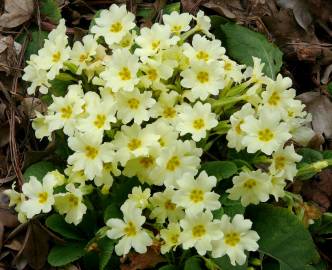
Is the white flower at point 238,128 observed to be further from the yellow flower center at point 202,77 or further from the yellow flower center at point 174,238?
the yellow flower center at point 174,238

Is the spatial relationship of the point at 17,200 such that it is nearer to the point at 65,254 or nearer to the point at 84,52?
the point at 65,254

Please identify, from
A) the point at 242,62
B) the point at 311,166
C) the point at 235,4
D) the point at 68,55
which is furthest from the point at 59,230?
the point at 235,4

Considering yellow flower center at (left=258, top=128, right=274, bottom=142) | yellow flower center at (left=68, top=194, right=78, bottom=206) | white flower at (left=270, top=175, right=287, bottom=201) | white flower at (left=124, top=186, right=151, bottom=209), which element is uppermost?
yellow flower center at (left=258, top=128, right=274, bottom=142)

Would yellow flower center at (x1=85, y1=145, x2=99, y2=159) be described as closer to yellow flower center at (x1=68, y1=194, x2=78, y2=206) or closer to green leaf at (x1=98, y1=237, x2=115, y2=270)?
yellow flower center at (x1=68, y1=194, x2=78, y2=206)

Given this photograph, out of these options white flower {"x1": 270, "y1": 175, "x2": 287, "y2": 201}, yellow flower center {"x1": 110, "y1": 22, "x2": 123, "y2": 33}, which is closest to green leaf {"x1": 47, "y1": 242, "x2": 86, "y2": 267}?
white flower {"x1": 270, "y1": 175, "x2": 287, "y2": 201}

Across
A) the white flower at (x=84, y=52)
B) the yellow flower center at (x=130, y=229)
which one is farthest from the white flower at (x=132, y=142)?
the white flower at (x=84, y=52)

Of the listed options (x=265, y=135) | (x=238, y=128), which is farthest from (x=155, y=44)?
(x=265, y=135)
